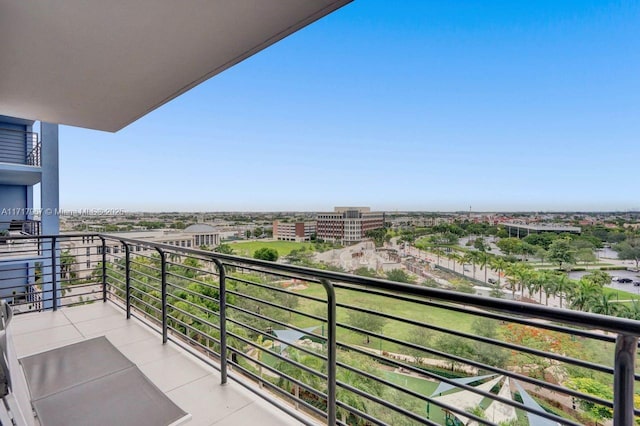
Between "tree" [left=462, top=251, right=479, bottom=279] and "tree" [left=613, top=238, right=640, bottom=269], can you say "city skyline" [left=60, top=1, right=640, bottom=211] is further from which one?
"tree" [left=613, top=238, right=640, bottom=269]

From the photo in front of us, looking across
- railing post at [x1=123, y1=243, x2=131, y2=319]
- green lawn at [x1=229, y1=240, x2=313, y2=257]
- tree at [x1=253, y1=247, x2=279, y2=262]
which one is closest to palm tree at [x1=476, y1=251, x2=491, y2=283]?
green lawn at [x1=229, y1=240, x2=313, y2=257]

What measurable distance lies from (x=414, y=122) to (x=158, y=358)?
2246 centimetres

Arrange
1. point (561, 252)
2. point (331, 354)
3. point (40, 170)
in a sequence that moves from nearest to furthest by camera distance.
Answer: point (331, 354) → point (40, 170) → point (561, 252)

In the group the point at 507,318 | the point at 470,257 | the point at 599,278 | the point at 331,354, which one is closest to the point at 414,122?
the point at 470,257

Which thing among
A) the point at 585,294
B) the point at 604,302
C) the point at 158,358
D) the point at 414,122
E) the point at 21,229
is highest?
the point at 414,122

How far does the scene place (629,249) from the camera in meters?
7.06

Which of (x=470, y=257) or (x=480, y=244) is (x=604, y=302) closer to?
(x=470, y=257)

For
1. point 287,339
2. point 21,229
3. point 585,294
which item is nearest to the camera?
point 287,339

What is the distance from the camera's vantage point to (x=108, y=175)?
11.6 m

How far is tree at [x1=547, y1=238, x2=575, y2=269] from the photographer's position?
861cm

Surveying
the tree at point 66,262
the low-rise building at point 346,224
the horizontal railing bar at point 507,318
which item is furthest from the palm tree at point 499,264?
the tree at point 66,262

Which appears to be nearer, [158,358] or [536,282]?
[158,358]

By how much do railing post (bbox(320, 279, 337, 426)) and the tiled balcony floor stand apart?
320 millimetres

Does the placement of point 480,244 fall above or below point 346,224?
below
